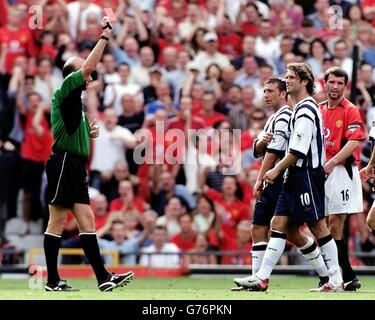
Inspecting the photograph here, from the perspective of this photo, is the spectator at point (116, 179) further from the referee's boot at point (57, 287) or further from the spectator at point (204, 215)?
the referee's boot at point (57, 287)

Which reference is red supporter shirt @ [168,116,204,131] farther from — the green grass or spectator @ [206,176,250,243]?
the green grass

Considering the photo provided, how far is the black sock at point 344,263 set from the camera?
1489 centimetres

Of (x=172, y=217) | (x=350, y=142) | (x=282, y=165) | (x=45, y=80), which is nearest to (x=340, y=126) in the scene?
(x=350, y=142)

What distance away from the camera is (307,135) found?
13.9m

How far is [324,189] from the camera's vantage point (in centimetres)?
1431

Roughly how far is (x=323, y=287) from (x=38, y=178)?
8560 mm

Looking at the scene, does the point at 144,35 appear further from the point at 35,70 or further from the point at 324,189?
the point at 324,189

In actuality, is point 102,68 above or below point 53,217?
above

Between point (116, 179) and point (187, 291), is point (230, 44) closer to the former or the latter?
point (116, 179)

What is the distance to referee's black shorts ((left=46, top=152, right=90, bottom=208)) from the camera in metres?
14.4

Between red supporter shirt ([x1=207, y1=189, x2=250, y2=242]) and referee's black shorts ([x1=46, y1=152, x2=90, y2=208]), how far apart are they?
6972 millimetres

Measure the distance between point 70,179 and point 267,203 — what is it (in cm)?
224

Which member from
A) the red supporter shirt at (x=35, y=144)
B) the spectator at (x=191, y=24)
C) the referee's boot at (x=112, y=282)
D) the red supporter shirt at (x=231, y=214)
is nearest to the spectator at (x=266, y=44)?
the spectator at (x=191, y=24)
